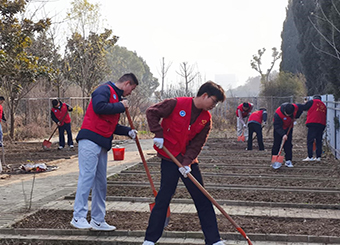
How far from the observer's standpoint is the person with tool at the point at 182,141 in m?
5.08

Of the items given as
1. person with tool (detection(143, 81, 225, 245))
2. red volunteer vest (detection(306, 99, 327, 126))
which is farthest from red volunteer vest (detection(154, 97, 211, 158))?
red volunteer vest (detection(306, 99, 327, 126))

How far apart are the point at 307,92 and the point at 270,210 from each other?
2282 cm

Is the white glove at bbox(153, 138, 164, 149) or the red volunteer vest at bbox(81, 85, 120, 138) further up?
the red volunteer vest at bbox(81, 85, 120, 138)

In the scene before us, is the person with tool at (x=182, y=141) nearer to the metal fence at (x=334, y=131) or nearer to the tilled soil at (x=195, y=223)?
the tilled soil at (x=195, y=223)

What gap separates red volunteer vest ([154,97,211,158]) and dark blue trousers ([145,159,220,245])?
7.2 inches

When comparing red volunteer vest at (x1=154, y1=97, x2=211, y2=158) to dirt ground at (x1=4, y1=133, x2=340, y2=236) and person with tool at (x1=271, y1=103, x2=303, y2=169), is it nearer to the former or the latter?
dirt ground at (x1=4, y1=133, x2=340, y2=236)

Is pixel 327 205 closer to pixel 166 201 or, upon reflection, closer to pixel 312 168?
pixel 166 201

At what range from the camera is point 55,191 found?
9.12 meters

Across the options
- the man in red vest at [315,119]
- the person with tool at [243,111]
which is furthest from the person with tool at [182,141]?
the person with tool at [243,111]

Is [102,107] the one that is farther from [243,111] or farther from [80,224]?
[243,111]

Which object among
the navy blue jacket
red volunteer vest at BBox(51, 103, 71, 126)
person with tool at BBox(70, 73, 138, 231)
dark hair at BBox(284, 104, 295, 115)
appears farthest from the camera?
red volunteer vest at BBox(51, 103, 71, 126)

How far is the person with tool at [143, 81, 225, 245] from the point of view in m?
5.08

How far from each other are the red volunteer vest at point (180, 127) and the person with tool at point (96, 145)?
860 mm

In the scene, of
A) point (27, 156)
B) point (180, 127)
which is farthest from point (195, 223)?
point (27, 156)
